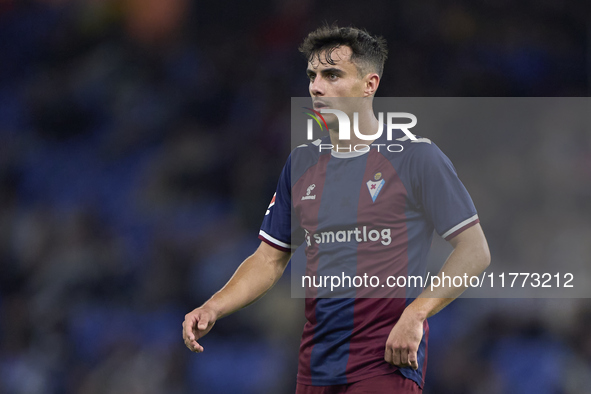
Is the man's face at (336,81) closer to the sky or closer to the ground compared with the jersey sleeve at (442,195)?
closer to the sky

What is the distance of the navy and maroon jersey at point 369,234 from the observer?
8.08 ft

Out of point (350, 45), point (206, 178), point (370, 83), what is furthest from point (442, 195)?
point (206, 178)

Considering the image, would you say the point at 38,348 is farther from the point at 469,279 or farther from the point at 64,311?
the point at 469,279

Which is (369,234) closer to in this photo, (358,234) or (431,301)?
(358,234)

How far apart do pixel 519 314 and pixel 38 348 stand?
11.8ft

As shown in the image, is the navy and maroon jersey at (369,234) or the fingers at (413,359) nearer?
the fingers at (413,359)

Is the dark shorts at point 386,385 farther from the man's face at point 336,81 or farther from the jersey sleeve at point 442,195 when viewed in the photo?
the man's face at point 336,81

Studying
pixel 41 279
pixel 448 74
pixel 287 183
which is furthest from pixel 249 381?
pixel 448 74

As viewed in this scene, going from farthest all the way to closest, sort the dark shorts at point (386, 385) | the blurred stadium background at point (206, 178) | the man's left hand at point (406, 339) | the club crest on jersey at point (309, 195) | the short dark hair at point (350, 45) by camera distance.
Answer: the blurred stadium background at point (206, 178) < the short dark hair at point (350, 45) < the club crest on jersey at point (309, 195) < the dark shorts at point (386, 385) < the man's left hand at point (406, 339)

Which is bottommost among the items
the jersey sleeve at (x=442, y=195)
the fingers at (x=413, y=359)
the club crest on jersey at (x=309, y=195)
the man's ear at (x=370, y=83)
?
the fingers at (x=413, y=359)

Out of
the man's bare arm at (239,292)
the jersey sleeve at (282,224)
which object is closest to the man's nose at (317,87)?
the jersey sleeve at (282,224)

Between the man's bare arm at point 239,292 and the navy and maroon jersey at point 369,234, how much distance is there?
0.21 meters

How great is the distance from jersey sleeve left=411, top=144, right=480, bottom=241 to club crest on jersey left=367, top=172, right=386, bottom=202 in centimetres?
14

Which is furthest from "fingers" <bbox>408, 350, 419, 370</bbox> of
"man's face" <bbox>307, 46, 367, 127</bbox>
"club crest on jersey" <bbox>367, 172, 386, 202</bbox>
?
"man's face" <bbox>307, 46, 367, 127</bbox>
